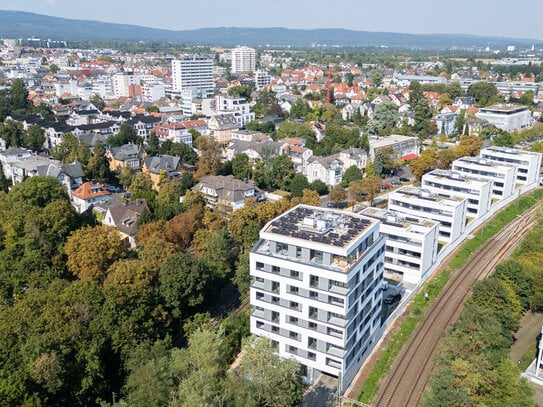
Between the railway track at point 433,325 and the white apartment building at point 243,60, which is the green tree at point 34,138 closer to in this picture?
the railway track at point 433,325

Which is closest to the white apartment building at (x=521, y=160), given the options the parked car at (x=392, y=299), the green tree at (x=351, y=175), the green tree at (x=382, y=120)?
the green tree at (x=351, y=175)

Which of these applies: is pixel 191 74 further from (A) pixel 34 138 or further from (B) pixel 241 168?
(B) pixel 241 168

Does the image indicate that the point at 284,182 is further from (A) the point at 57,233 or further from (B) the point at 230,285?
(A) the point at 57,233

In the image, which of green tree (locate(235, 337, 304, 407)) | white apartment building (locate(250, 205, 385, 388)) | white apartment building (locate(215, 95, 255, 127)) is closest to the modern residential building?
white apartment building (locate(215, 95, 255, 127))

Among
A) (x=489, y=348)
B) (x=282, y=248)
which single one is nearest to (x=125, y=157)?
(x=282, y=248)

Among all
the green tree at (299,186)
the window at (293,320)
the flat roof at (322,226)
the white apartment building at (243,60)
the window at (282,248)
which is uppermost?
the white apartment building at (243,60)

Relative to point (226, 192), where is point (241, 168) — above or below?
above

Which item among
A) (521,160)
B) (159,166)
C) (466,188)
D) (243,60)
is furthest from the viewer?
(243,60)
